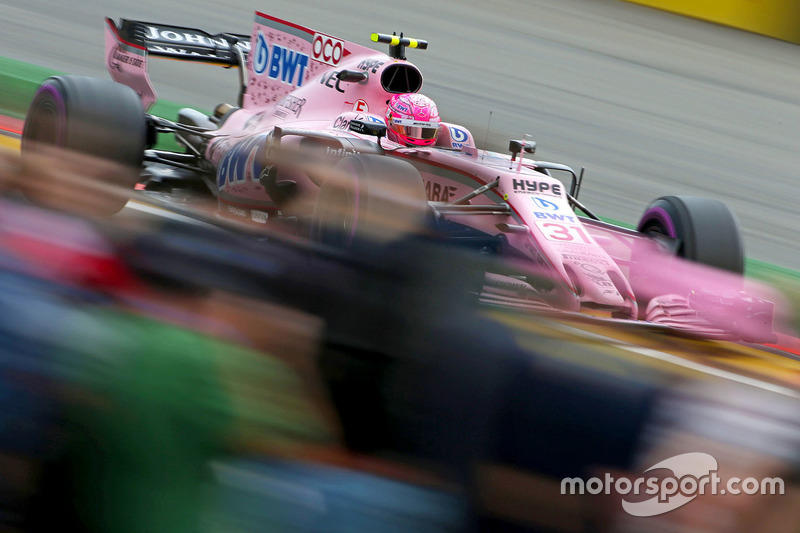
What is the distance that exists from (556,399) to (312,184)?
2.09 ft

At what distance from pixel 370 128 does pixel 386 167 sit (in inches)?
30.2

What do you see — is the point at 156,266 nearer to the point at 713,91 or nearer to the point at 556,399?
the point at 556,399

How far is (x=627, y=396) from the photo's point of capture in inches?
59.2

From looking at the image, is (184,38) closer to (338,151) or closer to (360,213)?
(338,151)

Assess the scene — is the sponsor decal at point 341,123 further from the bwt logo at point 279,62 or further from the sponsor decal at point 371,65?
the bwt logo at point 279,62

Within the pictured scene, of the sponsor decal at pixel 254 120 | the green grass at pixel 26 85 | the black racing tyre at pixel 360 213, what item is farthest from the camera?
the green grass at pixel 26 85

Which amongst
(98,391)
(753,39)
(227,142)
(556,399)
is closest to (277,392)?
(98,391)

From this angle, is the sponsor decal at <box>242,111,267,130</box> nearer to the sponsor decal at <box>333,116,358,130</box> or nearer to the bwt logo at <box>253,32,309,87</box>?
the bwt logo at <box>253,32,309,87</box>

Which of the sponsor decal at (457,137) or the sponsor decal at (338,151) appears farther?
the sponsor decal at (457,137)

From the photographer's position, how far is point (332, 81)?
5129mm

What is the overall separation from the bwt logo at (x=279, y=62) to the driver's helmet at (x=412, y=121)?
Result: 0.84 meters

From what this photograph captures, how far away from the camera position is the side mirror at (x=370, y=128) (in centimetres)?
452

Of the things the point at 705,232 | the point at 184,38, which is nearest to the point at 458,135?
the point at 705,232

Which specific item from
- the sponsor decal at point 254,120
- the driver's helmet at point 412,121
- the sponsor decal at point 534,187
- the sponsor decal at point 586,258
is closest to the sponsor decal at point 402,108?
the driver's helmet at point 412,121
